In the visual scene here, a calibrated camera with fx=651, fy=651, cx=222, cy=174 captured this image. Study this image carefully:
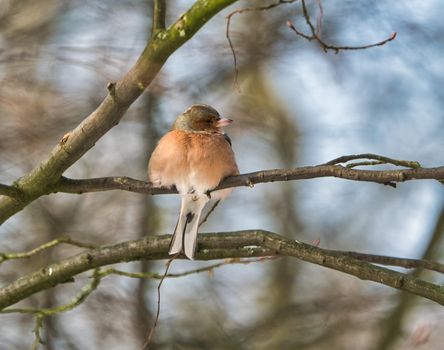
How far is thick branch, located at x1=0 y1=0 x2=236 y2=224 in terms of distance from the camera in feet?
9.18

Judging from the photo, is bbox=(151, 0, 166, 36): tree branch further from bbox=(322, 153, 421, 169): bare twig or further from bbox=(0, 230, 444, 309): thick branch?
bbox=(0, 230, 444, 309): thick branch

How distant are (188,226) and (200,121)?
2.87 ft

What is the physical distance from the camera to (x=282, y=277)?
7801mm

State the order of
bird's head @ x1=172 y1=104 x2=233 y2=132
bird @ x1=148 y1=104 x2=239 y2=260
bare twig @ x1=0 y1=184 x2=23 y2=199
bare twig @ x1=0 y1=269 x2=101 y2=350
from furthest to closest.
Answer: bird's head @ x1=172 y1=104 x2=233 y2=132, bird @ x1=148 y1=104 x2=239 y2=260, bare twig @ x1=0 y1=269 x2=101 y2=350, bare twig @ x1=0 y1=184 x2=23 y2=199

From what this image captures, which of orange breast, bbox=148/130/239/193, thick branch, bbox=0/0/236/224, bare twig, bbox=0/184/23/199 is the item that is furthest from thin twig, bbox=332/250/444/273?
bare twig, bbox=0/184/23/199

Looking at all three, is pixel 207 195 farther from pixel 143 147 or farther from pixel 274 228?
pixel 274 228

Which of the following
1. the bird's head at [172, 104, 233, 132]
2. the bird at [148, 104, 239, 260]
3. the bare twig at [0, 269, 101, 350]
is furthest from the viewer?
the bird's head at [172, 104, 233, 132]

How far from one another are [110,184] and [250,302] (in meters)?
4.51

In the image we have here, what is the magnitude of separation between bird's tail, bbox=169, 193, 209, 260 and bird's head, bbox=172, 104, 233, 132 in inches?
20.9

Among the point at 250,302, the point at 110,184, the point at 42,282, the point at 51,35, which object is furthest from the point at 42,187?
the point at 250,302

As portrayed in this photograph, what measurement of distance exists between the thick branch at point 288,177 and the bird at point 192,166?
313 millimetres

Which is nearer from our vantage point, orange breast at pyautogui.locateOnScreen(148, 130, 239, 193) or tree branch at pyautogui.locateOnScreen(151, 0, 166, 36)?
tree branch at pyautogui.locateOnScreen(151, 0, 166, 36)

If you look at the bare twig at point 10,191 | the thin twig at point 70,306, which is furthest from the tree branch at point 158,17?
the thin twig at point 70,306

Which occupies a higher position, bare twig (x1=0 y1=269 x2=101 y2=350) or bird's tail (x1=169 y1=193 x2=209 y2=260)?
bird's tail (x1=169 y1=193 x2=209 y2=260)
